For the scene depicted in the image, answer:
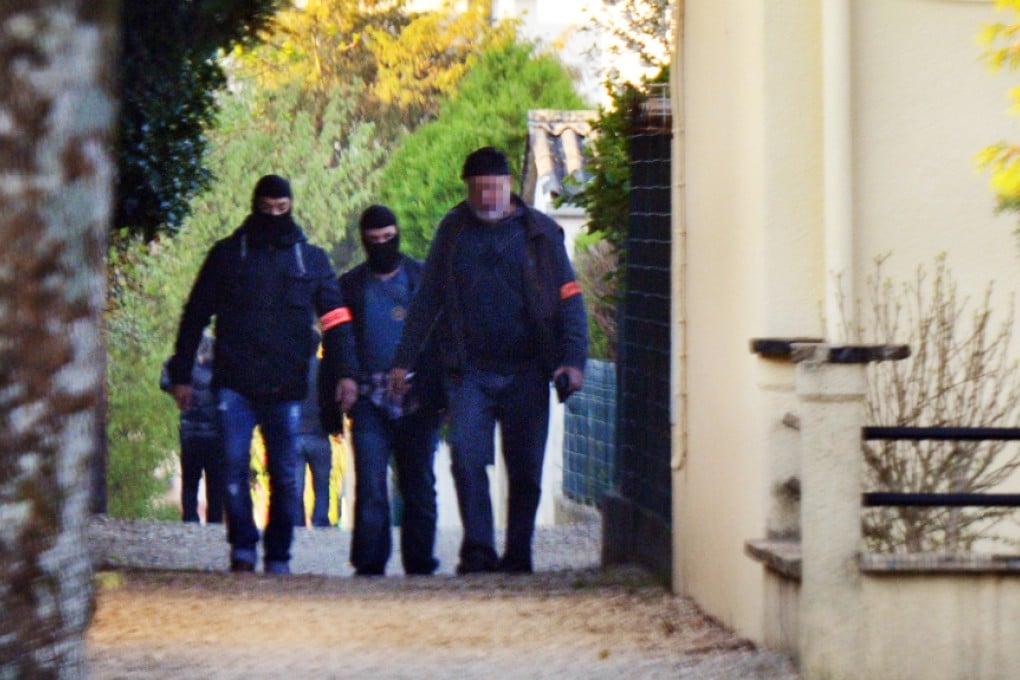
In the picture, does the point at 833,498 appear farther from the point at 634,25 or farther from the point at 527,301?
the point at 634,25

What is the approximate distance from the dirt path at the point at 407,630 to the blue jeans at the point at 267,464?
2.08 ft

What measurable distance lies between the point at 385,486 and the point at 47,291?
636 centimetres

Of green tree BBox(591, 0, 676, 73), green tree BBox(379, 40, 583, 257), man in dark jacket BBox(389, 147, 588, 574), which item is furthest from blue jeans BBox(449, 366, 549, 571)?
green tree BBox(379, 40, 583, 257)

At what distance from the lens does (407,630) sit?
7316 millimetres

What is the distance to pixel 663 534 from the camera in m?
8.88

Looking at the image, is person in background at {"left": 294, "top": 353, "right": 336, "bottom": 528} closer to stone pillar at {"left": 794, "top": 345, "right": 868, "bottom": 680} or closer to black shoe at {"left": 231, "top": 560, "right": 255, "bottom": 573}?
black shoe at {"left": 231, "top": 560, "right": 255, "bottom": 573}

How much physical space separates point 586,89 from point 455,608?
41.0 m

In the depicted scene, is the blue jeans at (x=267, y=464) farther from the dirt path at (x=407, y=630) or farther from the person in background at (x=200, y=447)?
the person in background at (x=200, y=447)

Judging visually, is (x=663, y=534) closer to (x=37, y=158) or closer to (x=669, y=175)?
(x=669, y=175)

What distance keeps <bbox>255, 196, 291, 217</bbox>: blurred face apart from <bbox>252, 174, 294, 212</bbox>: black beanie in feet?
0.04

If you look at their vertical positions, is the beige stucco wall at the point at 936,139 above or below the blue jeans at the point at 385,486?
above

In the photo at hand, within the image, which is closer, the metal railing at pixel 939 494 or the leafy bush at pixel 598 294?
the metal railing at pixel 939 494

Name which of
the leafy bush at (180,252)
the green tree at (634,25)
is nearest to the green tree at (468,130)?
the leafy bush at (180,252)

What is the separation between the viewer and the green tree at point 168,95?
9.49m
